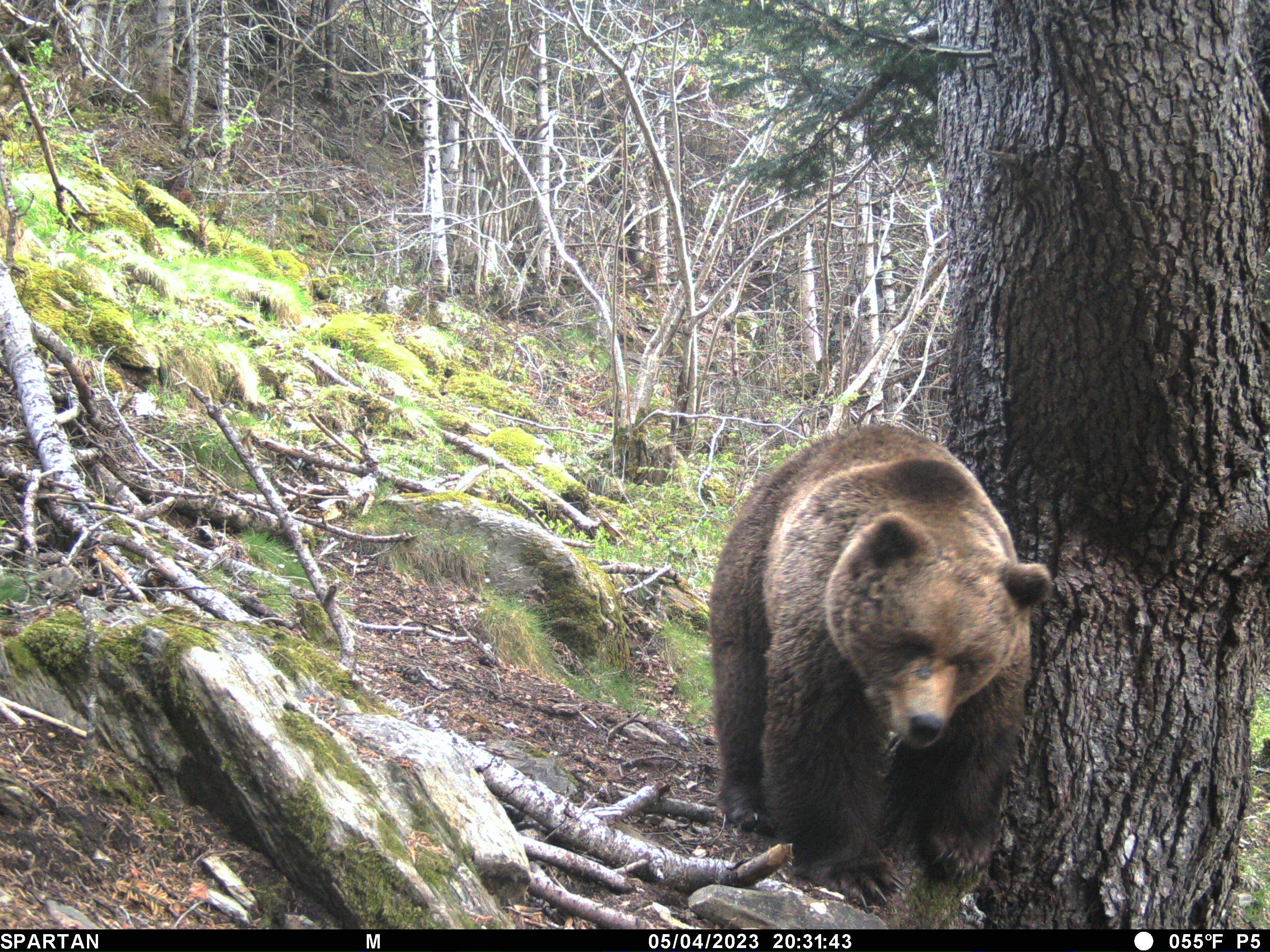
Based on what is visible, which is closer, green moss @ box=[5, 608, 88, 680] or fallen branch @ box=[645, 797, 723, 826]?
green moss @ box=[5, 608, 88, 680]

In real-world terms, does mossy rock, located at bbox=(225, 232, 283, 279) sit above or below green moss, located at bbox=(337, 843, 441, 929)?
above

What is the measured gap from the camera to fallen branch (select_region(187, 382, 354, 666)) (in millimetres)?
4156

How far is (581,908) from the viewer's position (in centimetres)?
310

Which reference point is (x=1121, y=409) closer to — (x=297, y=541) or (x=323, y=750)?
(x=323, y=750)

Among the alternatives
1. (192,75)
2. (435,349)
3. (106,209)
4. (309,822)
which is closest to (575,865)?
(309,822)

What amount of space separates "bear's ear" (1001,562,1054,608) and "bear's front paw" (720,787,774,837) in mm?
1630

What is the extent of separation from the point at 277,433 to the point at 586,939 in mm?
4829

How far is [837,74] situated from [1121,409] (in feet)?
7.39

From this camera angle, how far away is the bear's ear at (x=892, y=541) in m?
3.38

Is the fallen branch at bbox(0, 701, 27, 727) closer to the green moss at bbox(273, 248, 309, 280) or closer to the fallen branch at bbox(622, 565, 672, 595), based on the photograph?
the fallen branch at bbox(622, 565, 672, 595)

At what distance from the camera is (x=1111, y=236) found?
11.6ft

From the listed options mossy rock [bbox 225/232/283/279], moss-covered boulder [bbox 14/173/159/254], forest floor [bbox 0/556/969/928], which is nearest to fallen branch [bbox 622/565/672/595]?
forest floor [bbox 0/556/969/928]

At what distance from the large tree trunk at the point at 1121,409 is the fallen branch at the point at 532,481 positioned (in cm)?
462

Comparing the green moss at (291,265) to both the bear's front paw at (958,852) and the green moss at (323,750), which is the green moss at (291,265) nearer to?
the green moss at (323,750)
